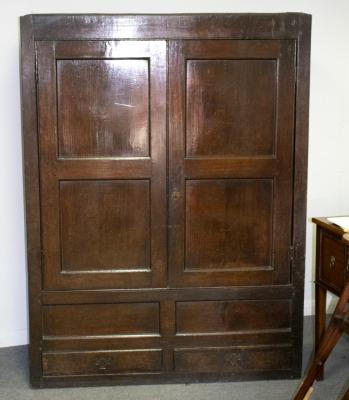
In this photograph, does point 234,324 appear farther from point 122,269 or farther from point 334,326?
point 334,326

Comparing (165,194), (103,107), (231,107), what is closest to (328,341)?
(165,194)

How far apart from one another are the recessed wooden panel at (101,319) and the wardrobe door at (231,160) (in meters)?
0.22

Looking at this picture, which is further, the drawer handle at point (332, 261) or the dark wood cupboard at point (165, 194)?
the drawer handle at point (332, 261)

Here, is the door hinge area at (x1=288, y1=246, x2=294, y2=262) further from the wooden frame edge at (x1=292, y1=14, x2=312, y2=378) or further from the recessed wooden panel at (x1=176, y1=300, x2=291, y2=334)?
the recessed wooden panel at (x1=176, y1=300, x2=291, y2=334)

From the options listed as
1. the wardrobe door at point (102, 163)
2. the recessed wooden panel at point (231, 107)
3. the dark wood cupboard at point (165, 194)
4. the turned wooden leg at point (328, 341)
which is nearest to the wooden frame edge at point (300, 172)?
the dark wood cupboard at point (165, 194)

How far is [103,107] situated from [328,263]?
125cm

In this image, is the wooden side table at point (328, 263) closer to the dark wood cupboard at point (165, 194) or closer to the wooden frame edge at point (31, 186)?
the dark wood cupboard at point (165, 194)

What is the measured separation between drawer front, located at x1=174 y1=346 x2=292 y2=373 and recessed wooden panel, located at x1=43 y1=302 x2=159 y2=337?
202 mm

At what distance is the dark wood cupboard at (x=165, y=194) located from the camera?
255 cm

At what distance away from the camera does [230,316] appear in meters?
2.77

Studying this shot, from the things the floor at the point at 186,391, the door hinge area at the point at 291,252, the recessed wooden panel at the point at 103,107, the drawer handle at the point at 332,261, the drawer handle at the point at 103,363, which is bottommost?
the floor at the point at 186,391

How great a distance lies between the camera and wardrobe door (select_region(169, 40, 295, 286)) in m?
2.59

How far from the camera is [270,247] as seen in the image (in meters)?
2.73

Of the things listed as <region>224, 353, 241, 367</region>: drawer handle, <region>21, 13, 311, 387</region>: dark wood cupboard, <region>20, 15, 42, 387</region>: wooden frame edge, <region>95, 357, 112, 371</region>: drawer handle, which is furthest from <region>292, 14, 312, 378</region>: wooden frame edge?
<region>20, 15, 42, 387</region>: wooden frame edge
